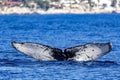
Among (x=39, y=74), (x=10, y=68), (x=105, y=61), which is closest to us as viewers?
(x=39, y=74)

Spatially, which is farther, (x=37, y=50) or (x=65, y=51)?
(x=37, y=50)

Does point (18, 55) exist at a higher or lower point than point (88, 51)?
lower

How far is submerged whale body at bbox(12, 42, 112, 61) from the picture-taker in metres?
41.4

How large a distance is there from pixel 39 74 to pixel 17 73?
4.28ft

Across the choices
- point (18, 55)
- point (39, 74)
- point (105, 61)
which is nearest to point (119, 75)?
point (39, 74)

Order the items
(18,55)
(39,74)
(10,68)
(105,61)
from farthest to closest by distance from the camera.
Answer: (18,55) < (105,61) < (10,68) < (39,74)

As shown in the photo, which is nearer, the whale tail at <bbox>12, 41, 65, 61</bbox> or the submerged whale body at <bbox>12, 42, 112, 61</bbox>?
the submerged whale body at <bbox>12, 42, 112, 61</bbox>

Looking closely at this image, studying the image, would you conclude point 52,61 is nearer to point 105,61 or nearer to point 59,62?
point 59,62

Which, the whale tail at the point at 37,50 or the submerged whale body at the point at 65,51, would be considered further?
the whale tail at the point at 37,50

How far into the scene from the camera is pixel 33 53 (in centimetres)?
4197

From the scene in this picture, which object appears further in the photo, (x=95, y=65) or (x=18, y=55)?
(x=18, y=55)

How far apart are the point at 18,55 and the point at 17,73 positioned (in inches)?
490

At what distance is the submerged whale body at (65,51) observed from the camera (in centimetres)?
4144

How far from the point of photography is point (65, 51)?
41.2m
